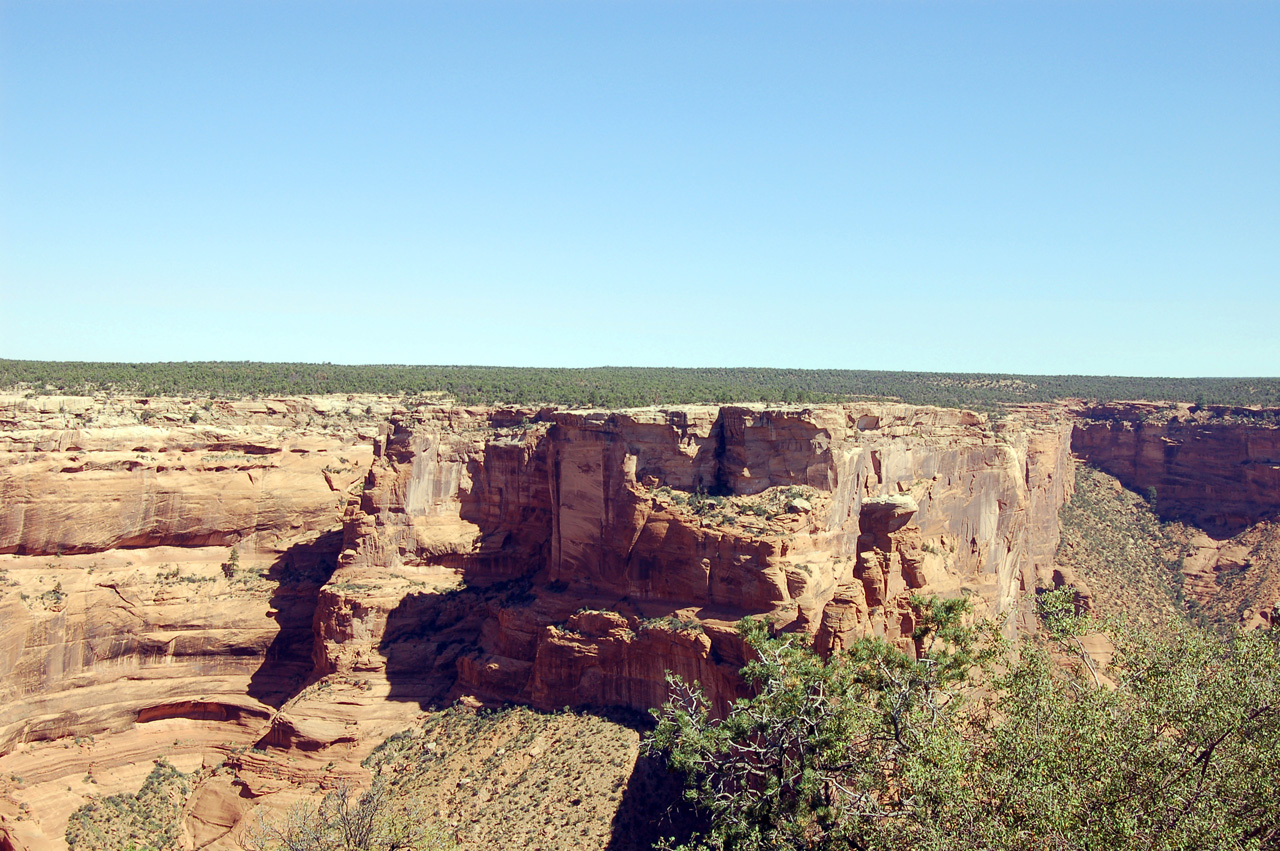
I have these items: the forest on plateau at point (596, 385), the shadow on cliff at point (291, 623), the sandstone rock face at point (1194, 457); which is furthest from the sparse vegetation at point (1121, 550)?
the shadow on cliff at point (291, 623)

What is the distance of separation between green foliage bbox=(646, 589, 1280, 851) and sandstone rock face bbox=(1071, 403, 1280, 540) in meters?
53.1

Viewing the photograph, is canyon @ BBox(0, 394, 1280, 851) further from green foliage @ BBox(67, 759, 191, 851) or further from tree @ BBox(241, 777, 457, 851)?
tree @ BBox(241, 777, 457, 851)

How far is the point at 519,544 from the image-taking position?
42719 millimetres

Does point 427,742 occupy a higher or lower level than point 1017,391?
lower

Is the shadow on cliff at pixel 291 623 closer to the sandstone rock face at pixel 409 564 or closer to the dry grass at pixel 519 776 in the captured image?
the sandstone rock face at pixel 409 564

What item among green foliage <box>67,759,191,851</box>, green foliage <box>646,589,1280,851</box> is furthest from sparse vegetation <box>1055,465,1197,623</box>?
green foliage <box>67,759,191,851</box>

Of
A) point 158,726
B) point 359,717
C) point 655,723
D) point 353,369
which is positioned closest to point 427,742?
point 359,717

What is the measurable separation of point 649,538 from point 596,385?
2856cm

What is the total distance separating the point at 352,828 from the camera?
86.4 ft

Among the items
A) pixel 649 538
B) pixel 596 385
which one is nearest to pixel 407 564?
pixel 649 538

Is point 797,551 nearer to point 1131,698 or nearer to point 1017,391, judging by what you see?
point 1131,698

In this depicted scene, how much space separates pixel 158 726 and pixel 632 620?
21531mm

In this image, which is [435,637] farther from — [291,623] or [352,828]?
[352,828]

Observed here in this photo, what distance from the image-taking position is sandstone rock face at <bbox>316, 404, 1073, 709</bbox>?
32812 millimetres
